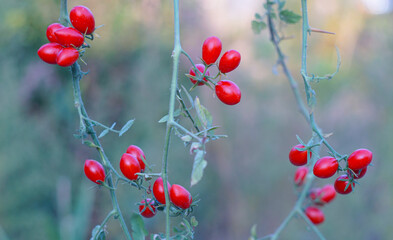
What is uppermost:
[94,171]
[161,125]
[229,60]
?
[229,60]

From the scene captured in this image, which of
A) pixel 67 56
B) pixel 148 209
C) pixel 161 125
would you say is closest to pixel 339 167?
pixel 148 209

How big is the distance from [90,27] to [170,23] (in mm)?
2285

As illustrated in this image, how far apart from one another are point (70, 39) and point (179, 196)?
290 millimetres

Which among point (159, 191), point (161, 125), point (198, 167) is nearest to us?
point (198, 167)

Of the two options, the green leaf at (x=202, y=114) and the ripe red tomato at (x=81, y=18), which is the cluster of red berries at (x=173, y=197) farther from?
the ripe red tomato at (x=81, y=18)

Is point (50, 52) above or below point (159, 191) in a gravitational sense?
above

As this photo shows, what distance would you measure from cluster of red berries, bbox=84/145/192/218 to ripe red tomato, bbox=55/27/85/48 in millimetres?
189

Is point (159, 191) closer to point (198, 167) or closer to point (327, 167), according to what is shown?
point (198, 167)

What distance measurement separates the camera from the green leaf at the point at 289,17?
925mm

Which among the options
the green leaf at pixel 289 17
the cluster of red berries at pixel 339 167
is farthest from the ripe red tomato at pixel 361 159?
the green leaf at pixel 289 17

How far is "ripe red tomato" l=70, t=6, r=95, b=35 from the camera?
59cm

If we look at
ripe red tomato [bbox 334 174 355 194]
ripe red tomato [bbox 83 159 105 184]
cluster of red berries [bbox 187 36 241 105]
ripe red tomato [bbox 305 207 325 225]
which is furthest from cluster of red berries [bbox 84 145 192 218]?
ripe red tomato [bbox 305 207 325 225]

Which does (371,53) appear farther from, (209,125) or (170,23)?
(209,125)

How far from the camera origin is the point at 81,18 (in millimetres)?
587
